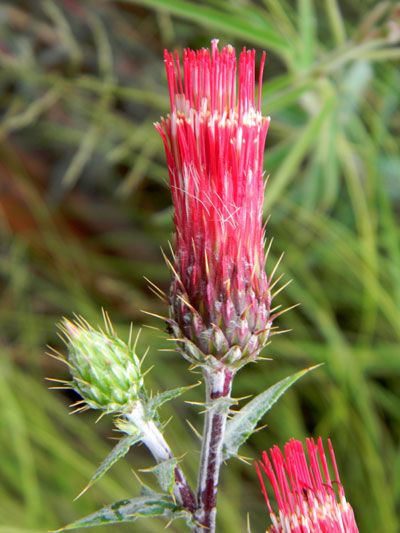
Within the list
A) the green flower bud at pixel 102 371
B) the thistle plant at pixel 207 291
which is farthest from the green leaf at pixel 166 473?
the green flower bud at pixel 102 371

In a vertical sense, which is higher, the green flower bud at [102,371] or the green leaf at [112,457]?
the green flower bud at [102,371]

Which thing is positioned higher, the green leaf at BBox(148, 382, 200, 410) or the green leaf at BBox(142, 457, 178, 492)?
the green leaf at BBox(148, 382, 200, 410)

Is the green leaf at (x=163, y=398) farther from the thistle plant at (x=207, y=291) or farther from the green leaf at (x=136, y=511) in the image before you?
the green leaf at (x=136, y=511)

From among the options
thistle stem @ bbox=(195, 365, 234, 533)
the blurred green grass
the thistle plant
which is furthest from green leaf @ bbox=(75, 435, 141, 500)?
the blurred green grass

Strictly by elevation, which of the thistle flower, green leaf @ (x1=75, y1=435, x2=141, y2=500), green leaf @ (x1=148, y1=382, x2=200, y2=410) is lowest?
green leaf @ (x1=75, y1=435, x2=141, y2=500)

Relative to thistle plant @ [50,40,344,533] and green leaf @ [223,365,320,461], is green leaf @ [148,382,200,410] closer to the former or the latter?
thistle plant @ [50,40,344,533]

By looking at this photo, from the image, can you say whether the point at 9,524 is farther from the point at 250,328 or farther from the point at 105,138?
the point at 105,138

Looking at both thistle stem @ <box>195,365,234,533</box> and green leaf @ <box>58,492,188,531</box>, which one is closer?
green leaf @ <box>58,492,188,531</box>
